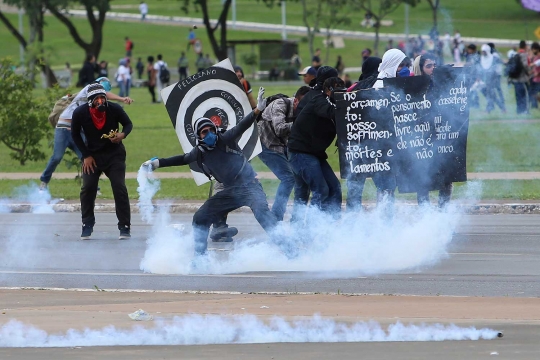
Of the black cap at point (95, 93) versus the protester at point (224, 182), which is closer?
the protester at point (224, 182)

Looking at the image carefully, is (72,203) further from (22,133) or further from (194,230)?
(194,230)

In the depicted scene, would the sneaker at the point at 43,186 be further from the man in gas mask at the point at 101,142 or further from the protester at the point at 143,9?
the protester at the point at 143,9

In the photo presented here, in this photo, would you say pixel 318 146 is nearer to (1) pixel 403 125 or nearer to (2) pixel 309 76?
(1) pixel 403 125

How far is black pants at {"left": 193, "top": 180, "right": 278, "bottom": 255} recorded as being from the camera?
10602 mm

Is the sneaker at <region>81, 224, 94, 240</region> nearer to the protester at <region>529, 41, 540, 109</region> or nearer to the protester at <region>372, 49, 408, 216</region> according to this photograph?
the protester at <region>372, 49, 408, 216</region>

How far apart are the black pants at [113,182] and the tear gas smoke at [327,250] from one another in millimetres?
1321

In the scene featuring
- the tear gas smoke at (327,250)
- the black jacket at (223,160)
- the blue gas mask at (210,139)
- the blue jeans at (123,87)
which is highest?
the blue gas mask at (210,139)

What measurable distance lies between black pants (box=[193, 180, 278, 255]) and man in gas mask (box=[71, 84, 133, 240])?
8.05 feet

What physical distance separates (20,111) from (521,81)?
41.0ft

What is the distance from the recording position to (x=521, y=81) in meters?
27.6

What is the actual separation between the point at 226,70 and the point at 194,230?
244 cm

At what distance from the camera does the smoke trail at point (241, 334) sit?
7.43m

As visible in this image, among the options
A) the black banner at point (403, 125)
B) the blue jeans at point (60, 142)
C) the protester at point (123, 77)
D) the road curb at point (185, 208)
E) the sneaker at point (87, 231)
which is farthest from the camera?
the protester at point (123, 77)

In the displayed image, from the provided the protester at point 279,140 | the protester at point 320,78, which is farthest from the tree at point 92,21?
the protester at point 320,78
